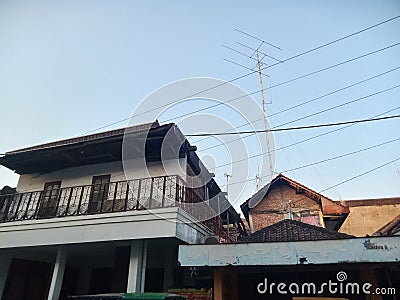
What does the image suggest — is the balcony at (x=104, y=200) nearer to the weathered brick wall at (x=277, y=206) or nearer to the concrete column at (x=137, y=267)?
the concrete column at (x=137, y=267)

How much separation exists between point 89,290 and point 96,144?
5.60 metres

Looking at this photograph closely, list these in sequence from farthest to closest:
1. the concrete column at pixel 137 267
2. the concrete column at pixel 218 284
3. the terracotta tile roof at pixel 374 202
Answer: the terracotta tile roof at pixel 374 202 < the concrete column at pixel 137 267 < the concrete column at pixel 218 284

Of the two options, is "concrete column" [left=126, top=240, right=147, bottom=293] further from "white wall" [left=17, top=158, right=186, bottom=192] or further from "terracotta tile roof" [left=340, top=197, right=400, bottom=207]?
"terracotta tile roof" [left=340, top=197, right=400, bottom=207]

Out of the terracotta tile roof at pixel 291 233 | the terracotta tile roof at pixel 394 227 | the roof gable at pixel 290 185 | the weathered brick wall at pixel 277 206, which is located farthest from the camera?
the weathered brick wall at pixel 277 206

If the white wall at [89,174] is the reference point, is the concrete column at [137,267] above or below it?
below

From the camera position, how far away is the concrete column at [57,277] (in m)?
7.55

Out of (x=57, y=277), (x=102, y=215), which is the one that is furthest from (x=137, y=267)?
(x=57, y=277)

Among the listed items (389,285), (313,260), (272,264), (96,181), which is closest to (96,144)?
(96,181)

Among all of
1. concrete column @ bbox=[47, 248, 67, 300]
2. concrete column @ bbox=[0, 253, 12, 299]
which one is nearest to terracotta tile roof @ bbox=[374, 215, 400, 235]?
concrete column @ bbox=[47, 248, 67, 300]

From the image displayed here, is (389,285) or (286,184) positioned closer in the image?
(389,285)

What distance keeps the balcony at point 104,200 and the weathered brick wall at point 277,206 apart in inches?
205

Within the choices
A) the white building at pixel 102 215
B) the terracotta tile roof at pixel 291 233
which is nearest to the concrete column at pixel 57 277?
the white building at pixel 102 215

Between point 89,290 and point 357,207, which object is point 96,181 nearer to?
point 89,290

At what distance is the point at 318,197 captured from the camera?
13.7 m
